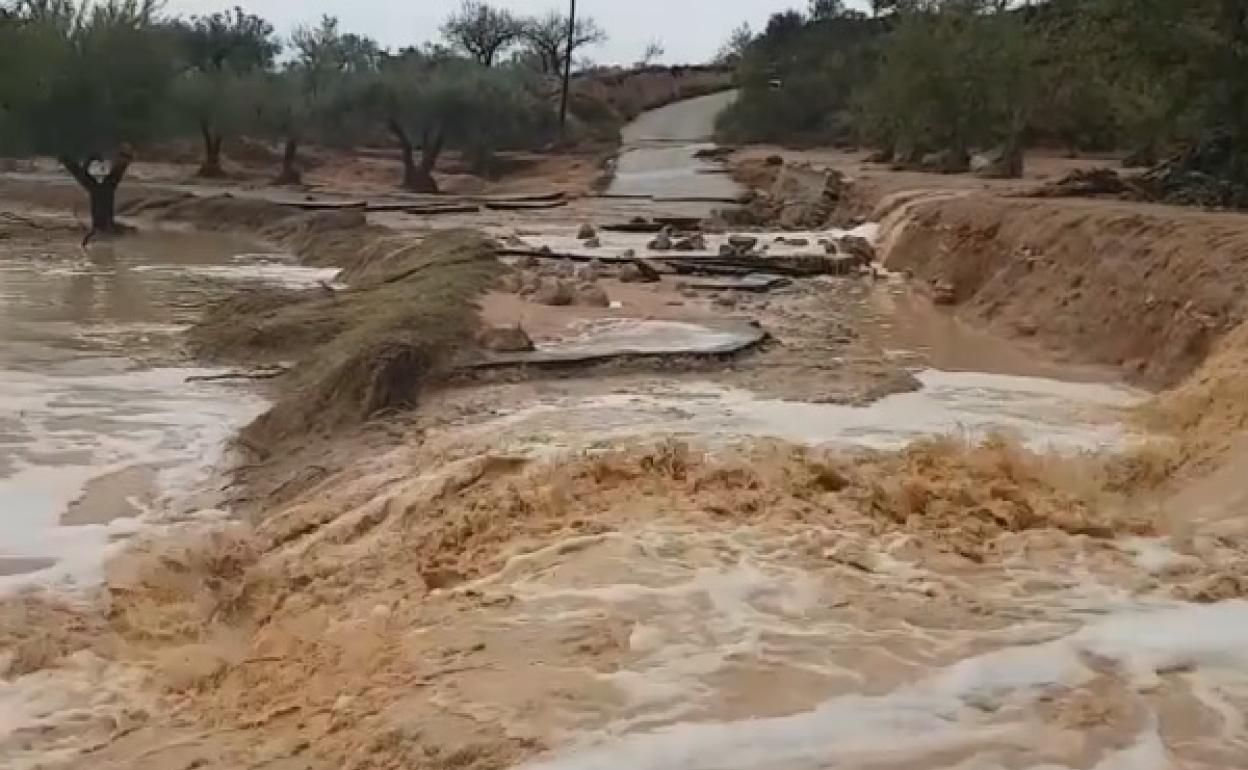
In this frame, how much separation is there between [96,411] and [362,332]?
1.82 m

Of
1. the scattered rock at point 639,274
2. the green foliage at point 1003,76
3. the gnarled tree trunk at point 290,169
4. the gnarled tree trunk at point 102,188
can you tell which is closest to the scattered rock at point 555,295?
the scattered rock at point 639,274

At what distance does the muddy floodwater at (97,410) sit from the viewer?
790cm

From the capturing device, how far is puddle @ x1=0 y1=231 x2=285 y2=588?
787 cm

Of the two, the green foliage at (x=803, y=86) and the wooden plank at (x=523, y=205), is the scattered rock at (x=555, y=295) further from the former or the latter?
the green foliage at (x=803, y=86)

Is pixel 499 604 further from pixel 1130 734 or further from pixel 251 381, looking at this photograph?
pixel 251 381

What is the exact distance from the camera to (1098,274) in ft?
39.1

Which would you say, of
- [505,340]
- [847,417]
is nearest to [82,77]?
[505,340]

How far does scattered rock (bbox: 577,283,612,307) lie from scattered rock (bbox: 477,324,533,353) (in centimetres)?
232

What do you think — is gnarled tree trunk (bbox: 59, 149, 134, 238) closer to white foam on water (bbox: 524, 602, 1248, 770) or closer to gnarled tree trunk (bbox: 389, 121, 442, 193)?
gnarled tree trunk (bbox: 389, 121, 442, 193)

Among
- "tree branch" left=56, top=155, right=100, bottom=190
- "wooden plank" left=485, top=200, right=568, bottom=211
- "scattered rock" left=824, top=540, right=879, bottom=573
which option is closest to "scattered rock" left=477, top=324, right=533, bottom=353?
"scattered rock" left=824, top=540, right=879, bottom=573

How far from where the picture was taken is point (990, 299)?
13492 millimetres

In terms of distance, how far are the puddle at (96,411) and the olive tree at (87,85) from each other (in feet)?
22.4

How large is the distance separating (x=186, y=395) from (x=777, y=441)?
5.02 m

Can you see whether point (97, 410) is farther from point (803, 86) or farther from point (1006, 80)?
point (803, 86)
